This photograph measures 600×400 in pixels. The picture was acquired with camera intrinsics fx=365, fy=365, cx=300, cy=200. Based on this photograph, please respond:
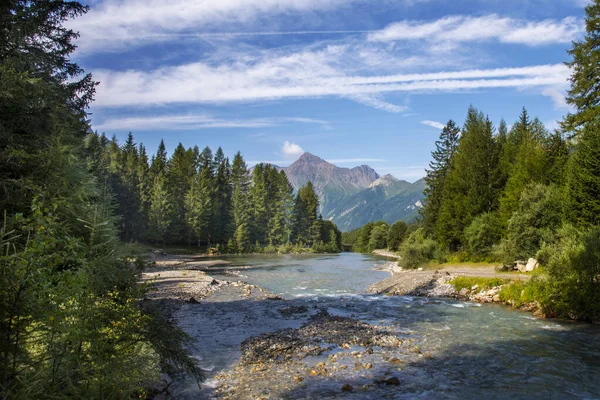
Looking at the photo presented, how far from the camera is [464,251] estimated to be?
40.7 metres

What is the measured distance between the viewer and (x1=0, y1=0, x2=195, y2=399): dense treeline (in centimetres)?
383

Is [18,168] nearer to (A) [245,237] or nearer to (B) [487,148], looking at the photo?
(B) [487,148]

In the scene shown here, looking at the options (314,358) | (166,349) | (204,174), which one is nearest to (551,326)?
(314,358)

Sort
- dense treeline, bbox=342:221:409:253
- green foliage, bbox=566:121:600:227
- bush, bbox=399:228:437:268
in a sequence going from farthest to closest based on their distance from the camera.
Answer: dense treeline, bbox=342:221:409:253
bush, bbox=399:228:437:268
green foliage, bbox=566:121:600:227

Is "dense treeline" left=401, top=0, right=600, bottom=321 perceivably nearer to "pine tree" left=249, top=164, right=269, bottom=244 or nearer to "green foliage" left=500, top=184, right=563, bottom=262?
"green foliage" left=500, top=184, right=563, bottom=262

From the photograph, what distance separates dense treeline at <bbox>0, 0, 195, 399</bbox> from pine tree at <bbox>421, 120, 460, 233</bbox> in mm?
46282

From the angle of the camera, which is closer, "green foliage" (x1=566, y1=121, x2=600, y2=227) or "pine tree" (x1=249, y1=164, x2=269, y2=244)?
"green foliage" (x1=566, y1=121, x2=600, y2=227)

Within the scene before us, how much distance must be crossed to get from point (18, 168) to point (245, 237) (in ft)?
221

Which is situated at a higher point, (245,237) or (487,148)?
(487,148)

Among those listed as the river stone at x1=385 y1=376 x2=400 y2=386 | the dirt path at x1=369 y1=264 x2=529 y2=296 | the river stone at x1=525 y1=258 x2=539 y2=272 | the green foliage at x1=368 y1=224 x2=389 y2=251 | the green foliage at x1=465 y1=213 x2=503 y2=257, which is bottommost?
the green foliage at x1=368 y1=224 x2=389 y2=251

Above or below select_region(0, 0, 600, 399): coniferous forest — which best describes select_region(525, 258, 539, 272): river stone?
below

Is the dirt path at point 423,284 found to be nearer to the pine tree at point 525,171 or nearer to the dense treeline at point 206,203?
the pine tree at point 525,171

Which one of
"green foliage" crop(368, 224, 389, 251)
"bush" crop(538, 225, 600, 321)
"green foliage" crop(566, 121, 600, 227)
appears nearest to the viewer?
"bush" crop(538, 225, 600, 321)

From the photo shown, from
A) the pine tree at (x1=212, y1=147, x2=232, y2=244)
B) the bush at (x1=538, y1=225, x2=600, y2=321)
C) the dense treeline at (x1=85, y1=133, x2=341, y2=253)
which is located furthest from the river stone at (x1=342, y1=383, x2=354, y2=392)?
the pine tree at (x1=212, y1=147, x2=232, y2=244)
